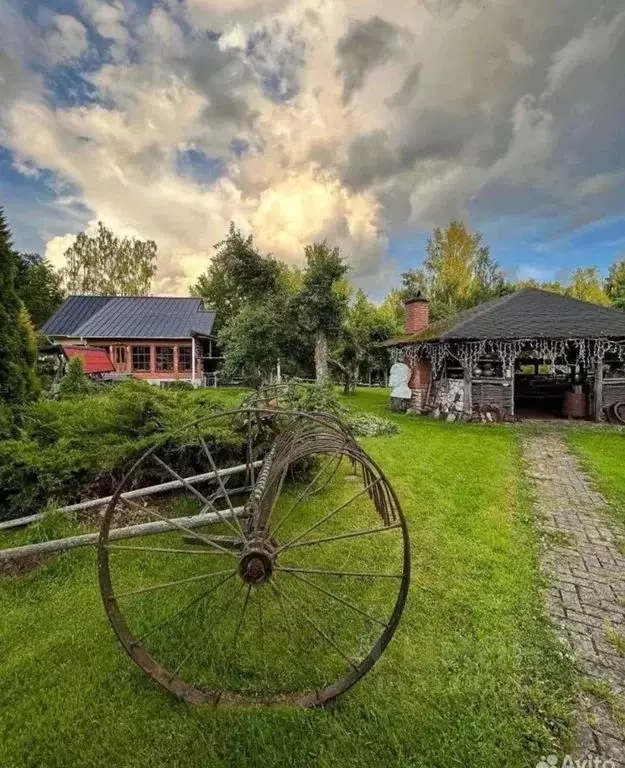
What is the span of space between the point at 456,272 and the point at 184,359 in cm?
2333

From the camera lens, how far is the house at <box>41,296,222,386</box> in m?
24.7

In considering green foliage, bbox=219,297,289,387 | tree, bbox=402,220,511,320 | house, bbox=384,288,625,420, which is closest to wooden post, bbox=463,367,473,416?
house, bbox=384,288,625,420

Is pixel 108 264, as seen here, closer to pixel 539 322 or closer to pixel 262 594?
pixel 539 322

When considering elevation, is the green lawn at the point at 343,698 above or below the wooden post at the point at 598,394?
below

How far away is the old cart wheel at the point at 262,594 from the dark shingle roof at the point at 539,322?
9386 mm

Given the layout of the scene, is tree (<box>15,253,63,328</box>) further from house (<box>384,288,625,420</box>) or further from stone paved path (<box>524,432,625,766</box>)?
stone paved path (<box>524,432,625,766</box>)

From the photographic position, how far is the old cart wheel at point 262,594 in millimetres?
2041

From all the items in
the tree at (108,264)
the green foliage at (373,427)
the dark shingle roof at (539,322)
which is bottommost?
the green foliage at (373,427)

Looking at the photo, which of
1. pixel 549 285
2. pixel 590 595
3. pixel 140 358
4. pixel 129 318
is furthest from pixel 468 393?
pixel 549 285

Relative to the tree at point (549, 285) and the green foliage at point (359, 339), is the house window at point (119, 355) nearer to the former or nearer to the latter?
the green foliage at point (359, 339)

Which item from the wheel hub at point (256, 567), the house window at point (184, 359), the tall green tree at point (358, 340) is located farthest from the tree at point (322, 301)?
the wheel hub at point (256, 567)

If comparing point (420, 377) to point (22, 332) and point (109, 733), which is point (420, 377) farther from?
point (109, 733)

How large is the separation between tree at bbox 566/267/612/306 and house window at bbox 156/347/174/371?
31429 mm

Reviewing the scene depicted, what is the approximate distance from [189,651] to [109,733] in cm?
65
